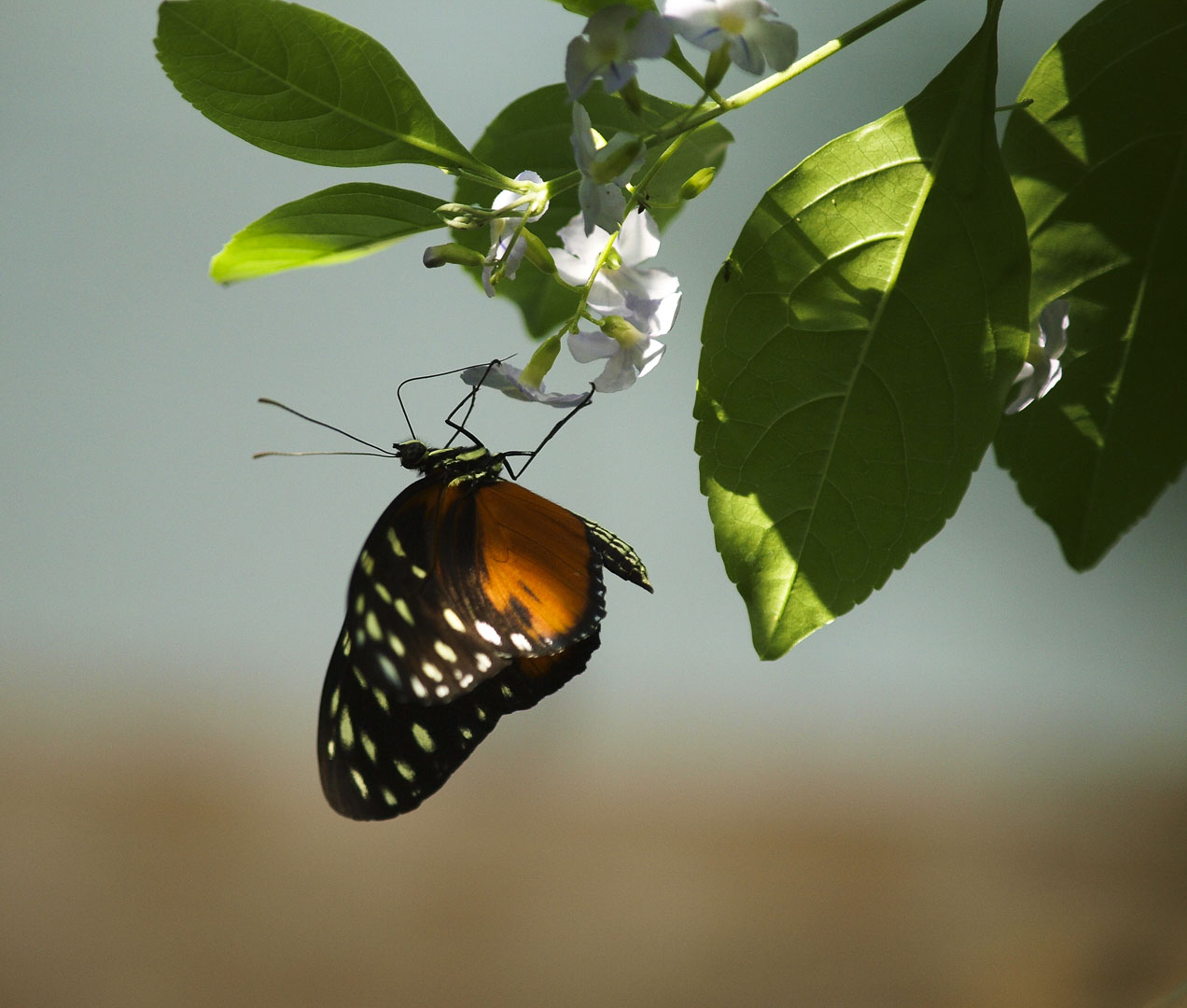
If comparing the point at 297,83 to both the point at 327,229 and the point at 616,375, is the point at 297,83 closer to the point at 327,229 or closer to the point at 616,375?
the point at 327,229

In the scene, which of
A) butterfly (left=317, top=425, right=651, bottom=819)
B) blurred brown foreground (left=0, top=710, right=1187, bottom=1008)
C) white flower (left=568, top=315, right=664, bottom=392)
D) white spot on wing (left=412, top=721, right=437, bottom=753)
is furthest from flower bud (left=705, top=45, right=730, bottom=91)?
blurred brown foreground (left=0, top=710, right=1187, bottom=1008)

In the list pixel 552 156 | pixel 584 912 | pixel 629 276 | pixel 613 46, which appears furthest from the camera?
pixel 584 912

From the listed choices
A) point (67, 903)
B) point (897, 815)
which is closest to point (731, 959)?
point (897, 815)

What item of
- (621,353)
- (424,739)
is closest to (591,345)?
(621,353)

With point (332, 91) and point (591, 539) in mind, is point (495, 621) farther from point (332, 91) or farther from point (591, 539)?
point (332, 91)

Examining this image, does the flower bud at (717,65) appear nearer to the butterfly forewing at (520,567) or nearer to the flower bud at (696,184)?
the flower bud at (696,184)

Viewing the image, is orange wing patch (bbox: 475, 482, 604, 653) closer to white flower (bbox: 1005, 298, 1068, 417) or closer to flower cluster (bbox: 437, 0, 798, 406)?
flower cluster (bbox: 437, 0, 798, 406)
